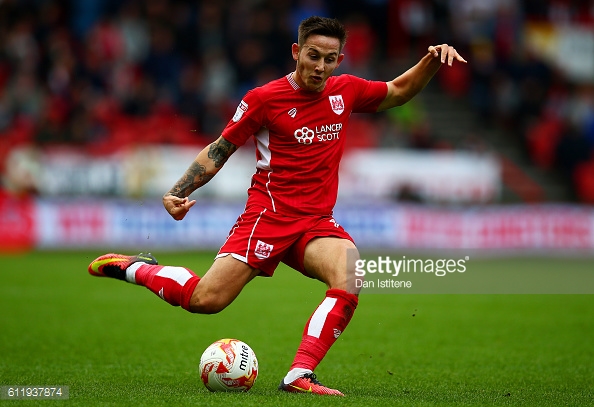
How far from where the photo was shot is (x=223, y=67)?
20.3m

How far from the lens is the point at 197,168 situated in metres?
6.29

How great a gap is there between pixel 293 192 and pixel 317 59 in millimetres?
887

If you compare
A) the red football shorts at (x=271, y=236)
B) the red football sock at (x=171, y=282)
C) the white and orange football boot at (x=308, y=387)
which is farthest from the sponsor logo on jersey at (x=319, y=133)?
the white and orange football boot at (x=308, y=387)

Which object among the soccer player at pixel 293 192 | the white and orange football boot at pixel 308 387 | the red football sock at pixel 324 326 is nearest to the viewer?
the white and orange football boot at pixel 308 387

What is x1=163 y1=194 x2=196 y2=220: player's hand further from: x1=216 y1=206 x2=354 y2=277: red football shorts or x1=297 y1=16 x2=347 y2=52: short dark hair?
x1=297 y1=16 x2=347 y2=52: short dark hair

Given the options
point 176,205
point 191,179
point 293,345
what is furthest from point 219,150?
point 293,345

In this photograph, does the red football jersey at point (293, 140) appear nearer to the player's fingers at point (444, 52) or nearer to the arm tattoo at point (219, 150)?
the arm tattoo at point (219, 150)

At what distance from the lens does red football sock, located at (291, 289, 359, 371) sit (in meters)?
5.97

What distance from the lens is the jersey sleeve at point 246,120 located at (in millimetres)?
6215

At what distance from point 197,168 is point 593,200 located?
17642 mm

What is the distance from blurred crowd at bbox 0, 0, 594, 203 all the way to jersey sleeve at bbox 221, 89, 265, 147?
41.0 ft

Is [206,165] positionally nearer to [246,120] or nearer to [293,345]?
[246,120]

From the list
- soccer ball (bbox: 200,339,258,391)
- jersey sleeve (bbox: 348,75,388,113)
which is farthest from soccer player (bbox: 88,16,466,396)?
soccer ball (bbox: 200,339,258,391)

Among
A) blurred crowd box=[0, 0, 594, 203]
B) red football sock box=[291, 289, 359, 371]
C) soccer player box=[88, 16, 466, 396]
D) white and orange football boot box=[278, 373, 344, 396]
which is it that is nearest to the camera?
white and orange football boot box=[278, 373, 344, 396]
